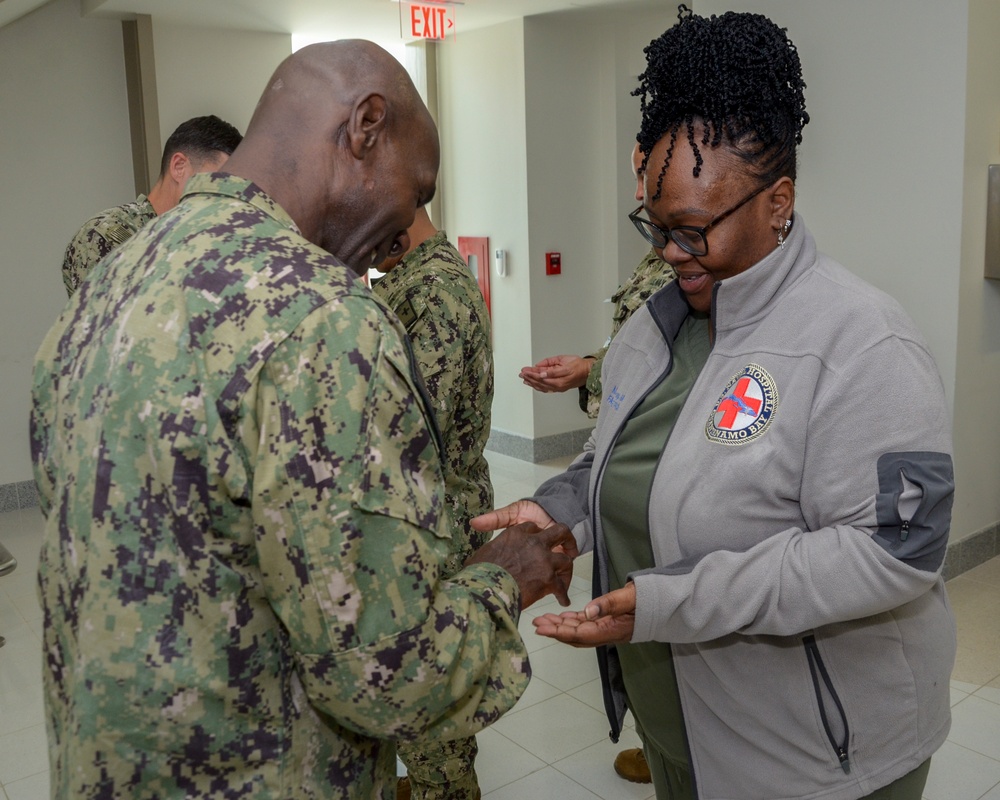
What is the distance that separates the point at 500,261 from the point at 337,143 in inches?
213

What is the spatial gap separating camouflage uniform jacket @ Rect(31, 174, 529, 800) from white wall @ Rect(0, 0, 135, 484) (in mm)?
5101

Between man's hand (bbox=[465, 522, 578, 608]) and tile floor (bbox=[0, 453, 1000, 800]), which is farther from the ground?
man's hand (bbox=[465, 522, 578, 608])

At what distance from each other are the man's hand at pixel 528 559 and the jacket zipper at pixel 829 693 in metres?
0.40

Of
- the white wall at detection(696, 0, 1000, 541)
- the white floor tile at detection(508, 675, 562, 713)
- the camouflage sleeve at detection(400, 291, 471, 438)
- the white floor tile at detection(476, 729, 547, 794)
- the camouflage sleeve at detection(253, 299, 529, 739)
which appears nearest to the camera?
the camouflage sleeve at detection(253, 299, 529, 739)

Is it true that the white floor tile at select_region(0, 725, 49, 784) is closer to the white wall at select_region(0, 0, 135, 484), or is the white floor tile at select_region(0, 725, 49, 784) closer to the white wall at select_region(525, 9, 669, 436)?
the white wall at select_region(0, 0, 135, 484)

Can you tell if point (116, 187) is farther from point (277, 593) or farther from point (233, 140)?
point (277, 593)

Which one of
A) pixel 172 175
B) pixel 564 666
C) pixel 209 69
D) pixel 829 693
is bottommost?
pixel 564 666

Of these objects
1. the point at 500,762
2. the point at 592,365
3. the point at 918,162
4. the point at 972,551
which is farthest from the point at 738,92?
the point at 972,551

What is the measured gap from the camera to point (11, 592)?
435 cm

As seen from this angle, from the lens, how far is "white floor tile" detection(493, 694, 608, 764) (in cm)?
295

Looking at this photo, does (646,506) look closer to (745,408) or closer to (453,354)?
(745,408)

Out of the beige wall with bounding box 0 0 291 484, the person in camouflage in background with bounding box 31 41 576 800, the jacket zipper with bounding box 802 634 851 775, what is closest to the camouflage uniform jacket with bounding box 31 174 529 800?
the person in camouflage in background with bounding box 31 41 576 800

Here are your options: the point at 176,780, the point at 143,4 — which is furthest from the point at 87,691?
the point at 143,4

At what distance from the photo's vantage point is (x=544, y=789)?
2.72 m
